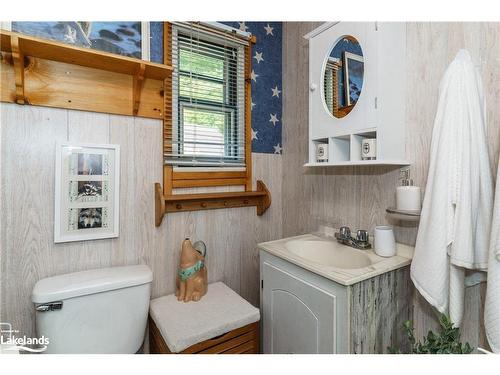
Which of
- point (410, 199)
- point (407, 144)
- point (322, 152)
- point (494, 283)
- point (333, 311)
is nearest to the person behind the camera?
point (494, 283)

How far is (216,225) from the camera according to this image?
1.51m

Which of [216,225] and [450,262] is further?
[216,225]

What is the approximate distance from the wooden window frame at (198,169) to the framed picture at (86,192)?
0.83 ft

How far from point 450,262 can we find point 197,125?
131 cm

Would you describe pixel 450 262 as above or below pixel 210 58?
below

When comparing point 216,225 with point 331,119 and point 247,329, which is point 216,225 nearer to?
point 247,329

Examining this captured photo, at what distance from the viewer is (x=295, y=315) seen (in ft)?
3.43

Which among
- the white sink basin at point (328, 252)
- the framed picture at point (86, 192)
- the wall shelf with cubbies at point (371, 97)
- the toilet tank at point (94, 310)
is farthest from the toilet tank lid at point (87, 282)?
the wall shelf with cubbies at point (371, 97)

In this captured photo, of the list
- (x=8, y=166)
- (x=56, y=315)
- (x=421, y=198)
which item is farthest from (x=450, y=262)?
(x=8, y=166)

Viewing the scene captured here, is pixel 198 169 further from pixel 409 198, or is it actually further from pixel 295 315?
pixel 409 198

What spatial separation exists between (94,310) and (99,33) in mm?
1255

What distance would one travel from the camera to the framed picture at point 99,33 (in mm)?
1062

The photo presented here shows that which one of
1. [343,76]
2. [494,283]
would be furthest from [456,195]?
[343,76]

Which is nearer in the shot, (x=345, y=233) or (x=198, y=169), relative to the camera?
(x=345, y=233)
